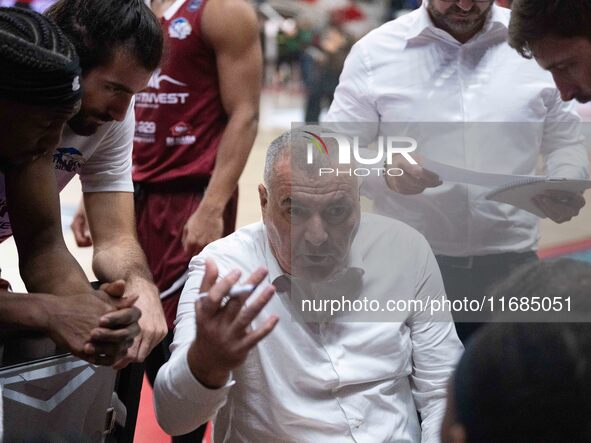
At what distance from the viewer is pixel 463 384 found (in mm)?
1027

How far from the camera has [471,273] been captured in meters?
2.36

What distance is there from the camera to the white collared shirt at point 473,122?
241 cm

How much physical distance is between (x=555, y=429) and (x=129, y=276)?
1.35 meters

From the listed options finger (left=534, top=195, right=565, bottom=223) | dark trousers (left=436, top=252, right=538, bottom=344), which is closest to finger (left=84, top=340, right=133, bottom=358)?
dark trousers (left=436, top=252, right=538, bottom=344)

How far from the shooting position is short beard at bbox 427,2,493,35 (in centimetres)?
244

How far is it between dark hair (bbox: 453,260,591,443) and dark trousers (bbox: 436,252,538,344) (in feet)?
3.51

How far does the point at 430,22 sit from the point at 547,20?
666mm

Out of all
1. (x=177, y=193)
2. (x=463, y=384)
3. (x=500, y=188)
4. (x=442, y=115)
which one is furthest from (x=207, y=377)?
(x=177, y=193)

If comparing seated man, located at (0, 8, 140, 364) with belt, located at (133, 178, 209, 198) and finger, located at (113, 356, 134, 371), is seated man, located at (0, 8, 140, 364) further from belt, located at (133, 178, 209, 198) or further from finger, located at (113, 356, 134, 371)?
belt, located at (133, 178, 209, 198)

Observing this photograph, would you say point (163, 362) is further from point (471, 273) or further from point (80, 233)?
point (471, 273)

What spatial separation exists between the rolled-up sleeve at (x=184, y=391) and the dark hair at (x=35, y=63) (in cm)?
50

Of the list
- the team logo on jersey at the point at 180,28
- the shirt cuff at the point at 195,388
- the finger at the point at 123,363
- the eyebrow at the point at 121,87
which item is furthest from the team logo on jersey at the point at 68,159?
the team logo on jersey at the point at 180,28

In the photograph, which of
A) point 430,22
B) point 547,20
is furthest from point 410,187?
point 547,20

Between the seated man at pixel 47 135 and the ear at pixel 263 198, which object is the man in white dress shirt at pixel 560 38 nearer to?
the ear at pixel 263 198
